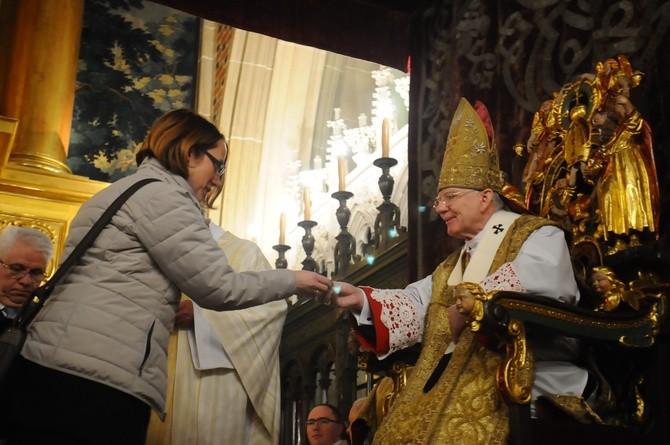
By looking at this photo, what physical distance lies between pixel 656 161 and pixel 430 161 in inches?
51.7

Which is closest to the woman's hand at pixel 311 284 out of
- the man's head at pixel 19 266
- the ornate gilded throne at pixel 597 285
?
the ornate gilded throne at pixel 597 285

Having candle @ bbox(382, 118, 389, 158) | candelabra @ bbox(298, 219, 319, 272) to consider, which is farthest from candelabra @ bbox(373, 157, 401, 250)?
candelabra @ bbox(298, 219, 319, 272)

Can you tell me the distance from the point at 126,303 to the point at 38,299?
0.66 feet

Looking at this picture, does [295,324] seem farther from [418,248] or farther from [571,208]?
[571,208]

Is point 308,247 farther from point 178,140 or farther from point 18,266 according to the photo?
point 178,140

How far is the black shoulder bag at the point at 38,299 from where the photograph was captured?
2016 mm

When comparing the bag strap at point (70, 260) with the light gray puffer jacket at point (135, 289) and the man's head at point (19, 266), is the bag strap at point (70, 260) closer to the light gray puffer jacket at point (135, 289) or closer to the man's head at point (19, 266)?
the light gray puffer jacket at point (135, 289)

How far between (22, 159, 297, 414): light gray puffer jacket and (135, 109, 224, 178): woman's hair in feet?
0.22

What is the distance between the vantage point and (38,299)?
2139 millimetres

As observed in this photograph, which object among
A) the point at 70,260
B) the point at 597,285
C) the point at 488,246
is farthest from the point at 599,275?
the point at 70,260

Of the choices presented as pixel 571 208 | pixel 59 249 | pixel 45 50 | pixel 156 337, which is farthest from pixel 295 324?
pixel 156 337

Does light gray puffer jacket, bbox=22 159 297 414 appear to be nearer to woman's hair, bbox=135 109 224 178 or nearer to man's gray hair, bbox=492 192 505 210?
woman's hair, bbox=135 109 224 178

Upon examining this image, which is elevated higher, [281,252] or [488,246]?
[488,246]

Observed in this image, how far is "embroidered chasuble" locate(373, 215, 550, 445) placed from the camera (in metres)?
2.32
